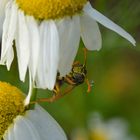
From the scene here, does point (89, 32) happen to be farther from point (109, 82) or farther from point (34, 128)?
point (109, 82)

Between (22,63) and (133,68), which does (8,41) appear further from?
(133,68)

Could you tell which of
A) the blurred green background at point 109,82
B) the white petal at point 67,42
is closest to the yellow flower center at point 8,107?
the white petal at point 67,42

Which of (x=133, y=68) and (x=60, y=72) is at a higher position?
(x=60, y=72)

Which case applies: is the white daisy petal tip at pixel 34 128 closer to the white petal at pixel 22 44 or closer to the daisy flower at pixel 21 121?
the daisy flower at pixel 21 121

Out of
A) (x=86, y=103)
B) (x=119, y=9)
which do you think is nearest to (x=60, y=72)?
(x=119, y=9)

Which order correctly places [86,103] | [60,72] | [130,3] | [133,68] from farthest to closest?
[133,68] < [86,103] < [130,3] < [60,72]

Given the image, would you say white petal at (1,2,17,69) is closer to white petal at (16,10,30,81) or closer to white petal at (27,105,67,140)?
white petal at (16,10,30,81)
